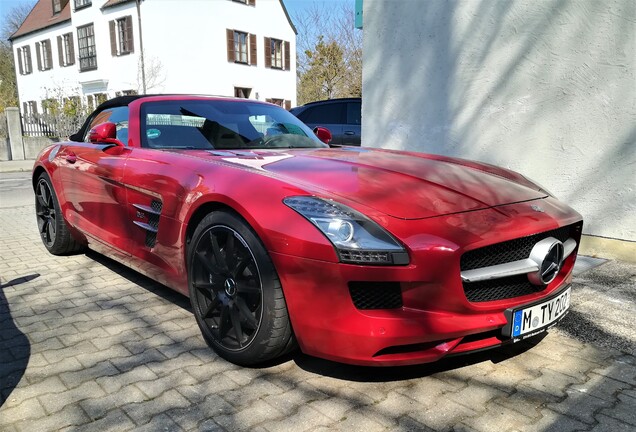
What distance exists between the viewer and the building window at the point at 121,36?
1049 inches

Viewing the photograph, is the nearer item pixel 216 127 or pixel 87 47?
pixel 216 127

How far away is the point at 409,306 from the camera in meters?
2.14

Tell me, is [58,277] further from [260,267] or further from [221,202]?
[260,267]

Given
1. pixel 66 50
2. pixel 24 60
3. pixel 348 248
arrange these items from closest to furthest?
pixel 348 248 < pixel 66 50 < pixel 24 60

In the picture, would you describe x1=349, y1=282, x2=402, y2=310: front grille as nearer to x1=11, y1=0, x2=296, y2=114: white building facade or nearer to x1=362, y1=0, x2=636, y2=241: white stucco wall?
x1=362, y1=0, x2=636, y2=241: white stucco wall

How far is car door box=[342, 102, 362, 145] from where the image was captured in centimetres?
977

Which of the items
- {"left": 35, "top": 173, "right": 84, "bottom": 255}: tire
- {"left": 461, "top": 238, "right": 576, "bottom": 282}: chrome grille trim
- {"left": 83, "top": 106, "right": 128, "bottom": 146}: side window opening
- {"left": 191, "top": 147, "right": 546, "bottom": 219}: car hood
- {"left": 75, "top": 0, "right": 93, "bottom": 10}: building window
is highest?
{"left": 75, "top": 0, "right": 93, "bottom": 10}: building window

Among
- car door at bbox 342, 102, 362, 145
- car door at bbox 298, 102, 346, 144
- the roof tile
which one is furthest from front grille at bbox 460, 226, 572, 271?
the roof tile

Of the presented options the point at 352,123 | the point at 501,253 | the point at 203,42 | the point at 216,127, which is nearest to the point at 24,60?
the point at 203,42

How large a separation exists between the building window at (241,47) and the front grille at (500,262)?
1069 inches

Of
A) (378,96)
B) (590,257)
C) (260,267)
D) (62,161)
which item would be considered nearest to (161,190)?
(260,267)

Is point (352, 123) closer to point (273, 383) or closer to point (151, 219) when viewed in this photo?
point (151, 219)

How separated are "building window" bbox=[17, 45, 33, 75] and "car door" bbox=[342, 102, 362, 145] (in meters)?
34.4

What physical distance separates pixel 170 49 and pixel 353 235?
2617cm
